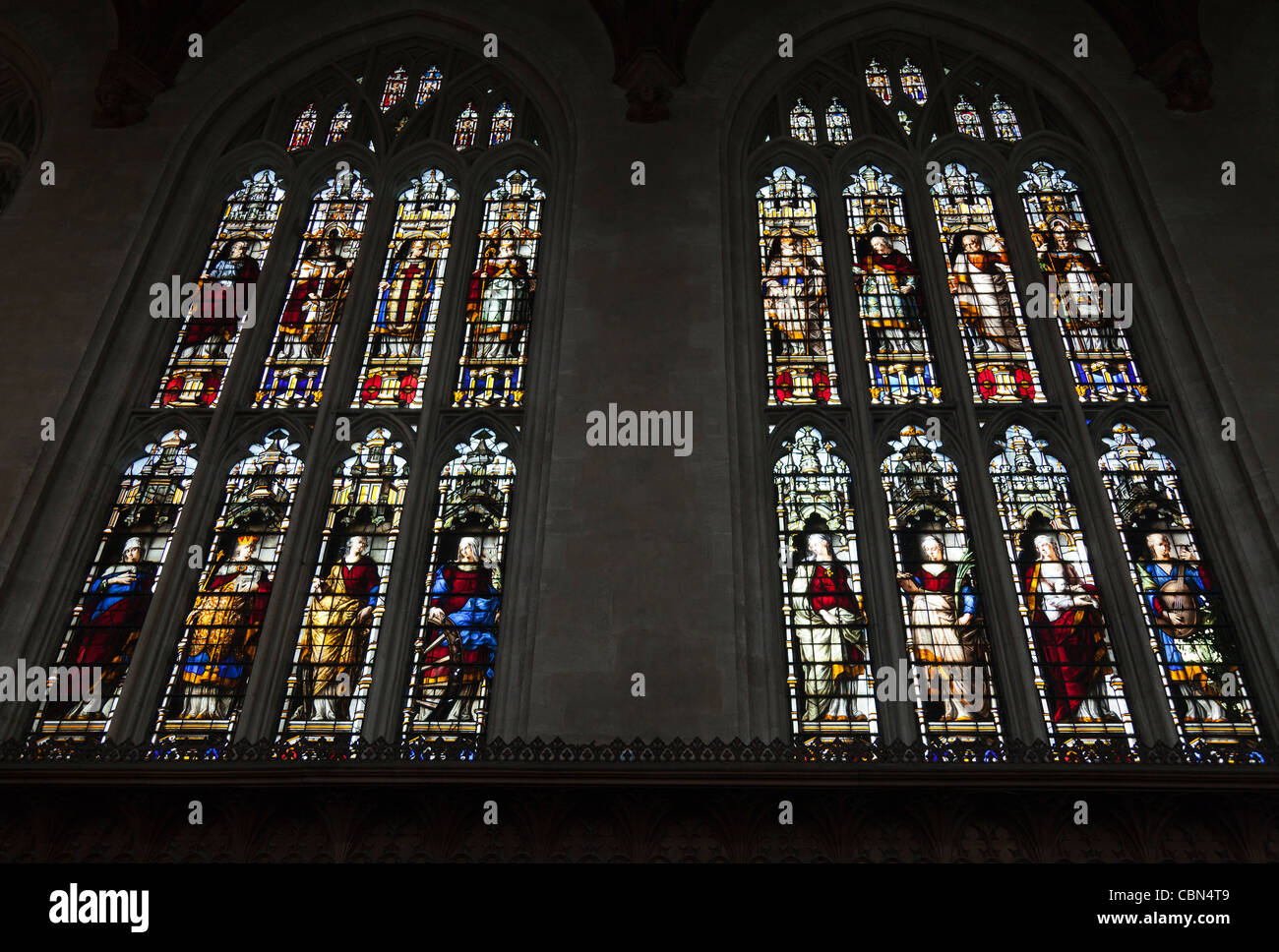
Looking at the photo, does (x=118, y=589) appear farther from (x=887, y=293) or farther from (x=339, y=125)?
(x=887, y=293)

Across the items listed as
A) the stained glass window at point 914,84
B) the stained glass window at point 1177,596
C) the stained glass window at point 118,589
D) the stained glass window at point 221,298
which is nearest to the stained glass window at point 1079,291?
the stained glass window at point 1177,596

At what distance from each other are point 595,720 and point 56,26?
1143cm

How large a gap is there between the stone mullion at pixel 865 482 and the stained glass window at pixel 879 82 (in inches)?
67.1

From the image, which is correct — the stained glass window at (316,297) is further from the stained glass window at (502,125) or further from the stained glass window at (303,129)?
the stained glass window at (502,125)

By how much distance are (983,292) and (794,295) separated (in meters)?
1.93

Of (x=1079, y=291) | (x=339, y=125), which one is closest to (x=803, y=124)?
(x=1079, y=291)

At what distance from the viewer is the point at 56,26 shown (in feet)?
46.3

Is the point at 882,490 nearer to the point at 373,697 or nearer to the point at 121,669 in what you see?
the point at 373,697

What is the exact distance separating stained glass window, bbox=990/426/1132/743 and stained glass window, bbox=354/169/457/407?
5.60 m

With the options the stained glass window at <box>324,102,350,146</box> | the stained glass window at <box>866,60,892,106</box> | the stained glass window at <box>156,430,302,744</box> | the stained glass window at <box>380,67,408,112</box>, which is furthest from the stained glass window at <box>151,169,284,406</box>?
the stained glass window at <box>866,60,892,106</box>

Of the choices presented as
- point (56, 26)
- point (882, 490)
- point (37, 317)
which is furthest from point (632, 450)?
point (56, 26)

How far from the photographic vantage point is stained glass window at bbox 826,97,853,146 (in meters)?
13.5

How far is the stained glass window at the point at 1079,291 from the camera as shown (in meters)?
11.1

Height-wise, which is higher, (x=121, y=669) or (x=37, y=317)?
(x=37, y=317)
